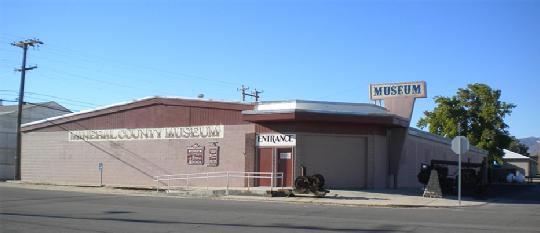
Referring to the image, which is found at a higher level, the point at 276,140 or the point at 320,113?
the point at 320,113

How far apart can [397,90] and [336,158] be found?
5.44 meters

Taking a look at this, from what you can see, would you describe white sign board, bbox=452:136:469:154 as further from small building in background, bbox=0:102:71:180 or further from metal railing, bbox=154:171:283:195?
small building in background, bbox=0:102:71:180

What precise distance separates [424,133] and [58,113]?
102ft

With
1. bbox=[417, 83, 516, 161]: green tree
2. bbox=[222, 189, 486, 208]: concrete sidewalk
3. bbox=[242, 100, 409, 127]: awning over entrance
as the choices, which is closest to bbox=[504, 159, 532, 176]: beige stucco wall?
bbox=[417, 83, 516, 161]: green tree

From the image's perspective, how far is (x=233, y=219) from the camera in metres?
15.7

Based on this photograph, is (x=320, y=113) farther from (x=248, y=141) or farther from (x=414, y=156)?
(x=414, y=156)

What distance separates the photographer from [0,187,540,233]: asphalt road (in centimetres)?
1371

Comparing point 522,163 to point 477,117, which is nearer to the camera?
point 477,117

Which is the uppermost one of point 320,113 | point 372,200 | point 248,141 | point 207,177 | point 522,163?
point 320,113

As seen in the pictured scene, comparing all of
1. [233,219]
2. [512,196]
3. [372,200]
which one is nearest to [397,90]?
[512,196]

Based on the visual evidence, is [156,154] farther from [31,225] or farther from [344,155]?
[31,225]

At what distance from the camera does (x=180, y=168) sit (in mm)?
33562

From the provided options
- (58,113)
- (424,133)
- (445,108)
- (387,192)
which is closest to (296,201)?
(387,192)

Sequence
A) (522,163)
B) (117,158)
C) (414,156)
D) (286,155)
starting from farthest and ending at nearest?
(522,163) < (414,156) < (117,158) < (286,155)
